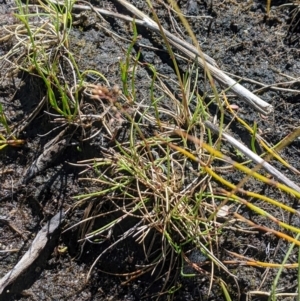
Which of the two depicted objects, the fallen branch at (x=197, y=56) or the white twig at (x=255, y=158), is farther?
the fallen branch at (x=197, y=56)

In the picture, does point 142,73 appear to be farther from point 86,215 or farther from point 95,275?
point 95,275

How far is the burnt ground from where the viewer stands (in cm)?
172

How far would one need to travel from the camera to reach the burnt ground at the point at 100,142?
1.72 meters

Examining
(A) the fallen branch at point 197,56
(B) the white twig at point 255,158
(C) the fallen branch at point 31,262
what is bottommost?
(C) the fallen branch at point 31,262

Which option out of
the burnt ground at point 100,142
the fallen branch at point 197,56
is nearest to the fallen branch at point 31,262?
the burnt ground at point 100,142

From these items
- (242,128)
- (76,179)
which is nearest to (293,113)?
(242,128)

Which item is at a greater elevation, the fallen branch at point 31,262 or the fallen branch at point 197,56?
the fallen branch at point 197,56

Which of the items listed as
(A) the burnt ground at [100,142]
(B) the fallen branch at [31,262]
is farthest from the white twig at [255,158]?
(B) the fallen branch at [31,262]

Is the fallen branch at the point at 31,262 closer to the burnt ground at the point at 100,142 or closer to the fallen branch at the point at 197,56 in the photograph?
the burnt ground at the point at 100,142

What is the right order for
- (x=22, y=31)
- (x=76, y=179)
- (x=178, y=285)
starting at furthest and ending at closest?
(x=22, y=31) → (x=76, y=179) → (x=178, y=285)

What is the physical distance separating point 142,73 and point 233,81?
0.32 m

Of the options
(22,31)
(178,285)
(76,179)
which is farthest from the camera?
(22,31)

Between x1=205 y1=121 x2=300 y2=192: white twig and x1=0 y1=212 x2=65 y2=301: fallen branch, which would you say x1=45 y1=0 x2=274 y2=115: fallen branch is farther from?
x1=0 y1=212 x2=65 y2=301: fallen branch

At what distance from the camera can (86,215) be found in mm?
1772
